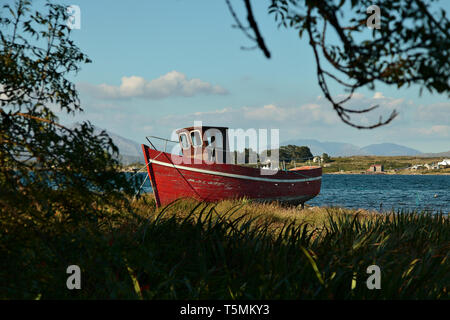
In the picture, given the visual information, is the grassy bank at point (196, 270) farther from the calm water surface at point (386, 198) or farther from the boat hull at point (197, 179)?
the boat hull at point (197, 179)

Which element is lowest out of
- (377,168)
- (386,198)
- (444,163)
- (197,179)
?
(386,198)

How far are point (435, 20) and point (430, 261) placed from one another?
11.6 feet

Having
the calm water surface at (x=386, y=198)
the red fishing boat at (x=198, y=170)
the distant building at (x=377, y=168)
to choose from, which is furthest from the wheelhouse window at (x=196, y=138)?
the distant building at (x=377, y=168)

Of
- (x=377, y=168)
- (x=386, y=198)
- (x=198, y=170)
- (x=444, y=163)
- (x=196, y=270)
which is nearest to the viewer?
(x=196, y=270)

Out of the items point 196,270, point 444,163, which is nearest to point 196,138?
point 196,270

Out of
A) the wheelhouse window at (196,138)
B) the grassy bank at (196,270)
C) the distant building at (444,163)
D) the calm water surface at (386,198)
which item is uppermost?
the wheelhouse window at (196,138)

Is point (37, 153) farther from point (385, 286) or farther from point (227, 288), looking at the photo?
point (385, 286)

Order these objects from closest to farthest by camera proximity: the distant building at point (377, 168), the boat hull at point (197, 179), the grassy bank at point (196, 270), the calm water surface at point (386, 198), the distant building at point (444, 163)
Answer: the grassy bank at point (196, 270) < the boat hull at point (197, 179) < the calm water surface at point (386, 198) < the distant building at point (377, 168) < the distant building at point (444, 163)

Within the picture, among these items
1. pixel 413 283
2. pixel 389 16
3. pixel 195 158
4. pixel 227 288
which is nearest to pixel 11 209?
pixel 227 288

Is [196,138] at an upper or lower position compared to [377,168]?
upper

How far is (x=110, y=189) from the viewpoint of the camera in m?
4.57

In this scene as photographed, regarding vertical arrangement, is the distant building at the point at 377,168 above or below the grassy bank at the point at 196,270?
below

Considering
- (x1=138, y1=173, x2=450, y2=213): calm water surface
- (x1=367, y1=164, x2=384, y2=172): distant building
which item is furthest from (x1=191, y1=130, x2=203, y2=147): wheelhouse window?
(x1=367, y1=164, x2=384, y2=172): distant building

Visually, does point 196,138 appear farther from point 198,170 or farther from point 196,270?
point 196,270
